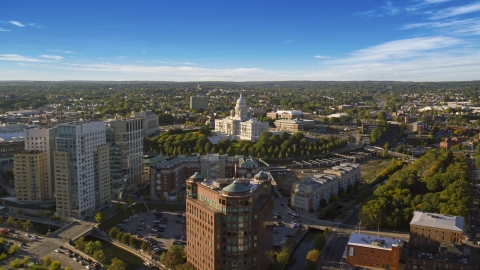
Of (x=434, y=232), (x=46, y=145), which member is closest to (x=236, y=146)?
(x=46, y=145)

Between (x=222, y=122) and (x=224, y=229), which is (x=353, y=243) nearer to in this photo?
(x=224, y=229)

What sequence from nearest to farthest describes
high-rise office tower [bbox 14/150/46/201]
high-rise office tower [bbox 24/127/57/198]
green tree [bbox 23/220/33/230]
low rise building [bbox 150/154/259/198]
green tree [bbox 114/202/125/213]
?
green tree [bbox 23/220/33/230]
green tree [bbox 114/202/125/213]
high-rise office tower [bbox 14/150/46/201]
high-rise office tower [bbox 24/127/57/198]
low rise building [bbox 150/154/259/198]

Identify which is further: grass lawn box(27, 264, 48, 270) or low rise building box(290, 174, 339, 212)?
low rise building box(290, 174, 339, 212)

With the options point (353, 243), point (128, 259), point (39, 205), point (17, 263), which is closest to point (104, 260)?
point (128, 259)

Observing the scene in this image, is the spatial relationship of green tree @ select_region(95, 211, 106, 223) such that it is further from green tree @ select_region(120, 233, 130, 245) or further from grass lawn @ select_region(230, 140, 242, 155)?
grass lawn @ select_region(230, 140, 242, 155)

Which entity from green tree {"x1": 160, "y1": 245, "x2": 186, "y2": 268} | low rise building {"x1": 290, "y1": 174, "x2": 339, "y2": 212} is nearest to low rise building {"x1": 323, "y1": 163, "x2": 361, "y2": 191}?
low rise building {"x1": 290, "y1": 174, "x2": 339, "y2": 212}

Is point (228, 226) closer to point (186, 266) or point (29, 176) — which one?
point (186, 266)
